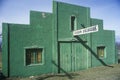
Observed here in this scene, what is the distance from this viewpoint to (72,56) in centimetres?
1603

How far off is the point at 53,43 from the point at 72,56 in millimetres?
2498

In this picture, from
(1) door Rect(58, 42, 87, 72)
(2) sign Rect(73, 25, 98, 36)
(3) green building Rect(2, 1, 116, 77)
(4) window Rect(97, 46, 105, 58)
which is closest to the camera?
(3) green building Rect(2, 1, 116, 77)

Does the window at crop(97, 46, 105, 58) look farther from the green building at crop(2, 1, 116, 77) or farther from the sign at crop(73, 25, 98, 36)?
the sign at crop(73, 25, 98, 36)

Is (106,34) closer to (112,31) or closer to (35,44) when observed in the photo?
(112,31)

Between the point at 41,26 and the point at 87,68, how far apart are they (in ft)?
21.5

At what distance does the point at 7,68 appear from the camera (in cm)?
1264

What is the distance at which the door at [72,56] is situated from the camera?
15.4m

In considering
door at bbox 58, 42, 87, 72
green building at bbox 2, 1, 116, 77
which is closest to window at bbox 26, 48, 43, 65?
green building at bbox 2, 1, 116, 77

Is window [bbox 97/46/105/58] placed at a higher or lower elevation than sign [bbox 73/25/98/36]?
lower

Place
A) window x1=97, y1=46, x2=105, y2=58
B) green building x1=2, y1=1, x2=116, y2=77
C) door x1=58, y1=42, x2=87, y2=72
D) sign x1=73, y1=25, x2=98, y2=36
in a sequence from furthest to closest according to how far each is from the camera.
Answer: window x1=97, y1=46, x2=105, y2=58
door x1=58, y1=42, x2=87, y2=72
sign x1=73, y1=25, x2=98, y2=36
green building x1=2, y1=1, x2=116, y2=77

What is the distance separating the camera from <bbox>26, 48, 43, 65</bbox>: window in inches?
541

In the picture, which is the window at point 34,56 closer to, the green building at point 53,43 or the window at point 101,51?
the green building at point 53,43

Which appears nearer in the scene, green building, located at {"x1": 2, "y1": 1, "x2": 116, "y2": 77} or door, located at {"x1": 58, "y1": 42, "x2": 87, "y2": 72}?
green building, located at {"x1": 2, "y1": 1, "x2": 116, "y2": 77}

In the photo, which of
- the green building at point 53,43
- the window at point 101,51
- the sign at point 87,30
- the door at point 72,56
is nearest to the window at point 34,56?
the green building at point 53,43
